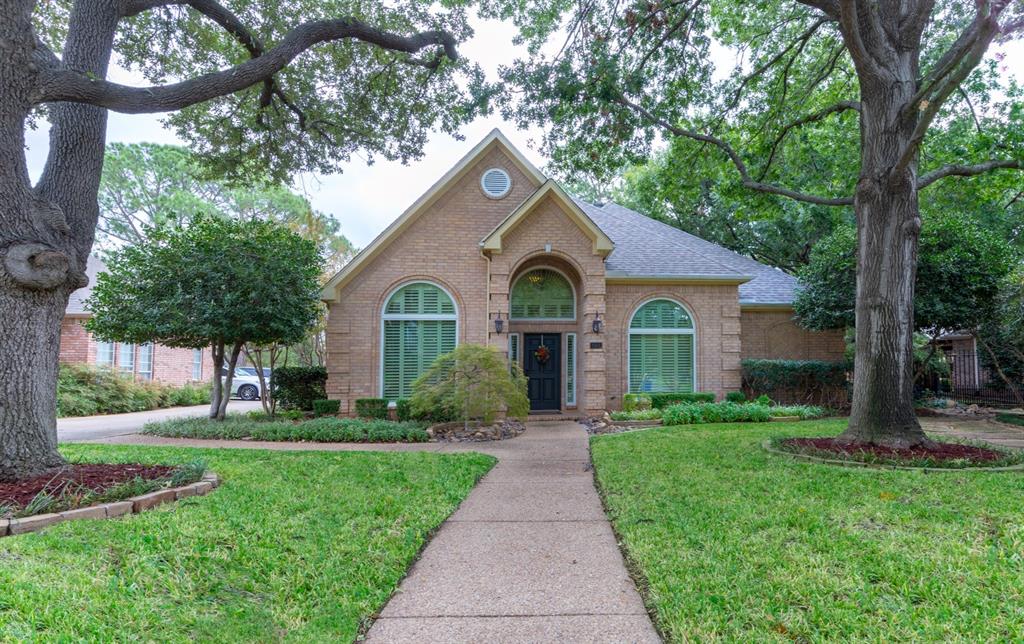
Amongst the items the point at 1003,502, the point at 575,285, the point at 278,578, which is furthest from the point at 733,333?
the point at 278,578

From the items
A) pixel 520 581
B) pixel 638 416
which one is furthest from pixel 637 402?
pixel 520 581

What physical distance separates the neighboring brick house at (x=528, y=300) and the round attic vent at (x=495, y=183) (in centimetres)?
3

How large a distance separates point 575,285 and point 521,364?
2527mm

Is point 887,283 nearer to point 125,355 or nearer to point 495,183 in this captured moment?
point 495,183

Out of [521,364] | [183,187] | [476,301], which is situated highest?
[183,187]

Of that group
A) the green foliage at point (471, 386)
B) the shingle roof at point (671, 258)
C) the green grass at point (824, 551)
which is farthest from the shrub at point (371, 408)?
the green grass at point (824, 551)

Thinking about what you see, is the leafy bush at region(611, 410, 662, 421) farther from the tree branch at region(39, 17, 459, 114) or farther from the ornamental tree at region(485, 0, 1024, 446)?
the tree branch at region(39, 17, 459, 114)

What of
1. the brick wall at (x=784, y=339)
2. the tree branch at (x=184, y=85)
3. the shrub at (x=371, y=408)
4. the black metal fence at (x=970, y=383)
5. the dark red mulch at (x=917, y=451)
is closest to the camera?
the tree branch at (x=184, y=85)

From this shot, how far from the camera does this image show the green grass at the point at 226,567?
2.66m

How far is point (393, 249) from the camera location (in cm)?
1297

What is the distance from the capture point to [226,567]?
3418 millimetres

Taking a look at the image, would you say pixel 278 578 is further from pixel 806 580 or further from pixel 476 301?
pixel 476 301

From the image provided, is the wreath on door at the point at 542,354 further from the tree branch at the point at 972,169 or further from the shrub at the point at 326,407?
the tree branch at the point at 972,169

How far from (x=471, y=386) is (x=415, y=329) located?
329cm
